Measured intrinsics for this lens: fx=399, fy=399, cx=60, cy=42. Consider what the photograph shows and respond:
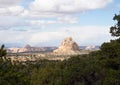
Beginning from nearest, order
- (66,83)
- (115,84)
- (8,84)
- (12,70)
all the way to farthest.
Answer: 1. (8,84)
2. (12,70)
3. (115,84)
4. (66,83)

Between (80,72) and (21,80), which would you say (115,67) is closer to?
(21,80)

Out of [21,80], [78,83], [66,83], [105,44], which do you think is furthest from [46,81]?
[21,80]

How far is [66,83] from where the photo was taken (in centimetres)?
8788

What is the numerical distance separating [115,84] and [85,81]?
40.5 m

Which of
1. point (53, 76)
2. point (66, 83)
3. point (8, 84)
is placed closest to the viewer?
point (8, 84)

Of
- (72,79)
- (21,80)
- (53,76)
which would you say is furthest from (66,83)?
(21,80)

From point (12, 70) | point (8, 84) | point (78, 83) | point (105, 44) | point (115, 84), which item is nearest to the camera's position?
point (8, 84)

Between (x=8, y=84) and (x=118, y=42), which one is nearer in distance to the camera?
(x=8, y=84)

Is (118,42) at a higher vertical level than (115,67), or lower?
higher

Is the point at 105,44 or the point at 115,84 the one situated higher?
the point at 105,44

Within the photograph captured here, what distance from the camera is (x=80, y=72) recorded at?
Answer: 83750mm

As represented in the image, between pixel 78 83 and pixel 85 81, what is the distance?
4.91 feet

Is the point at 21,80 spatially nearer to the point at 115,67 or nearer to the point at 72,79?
the point at 115,67

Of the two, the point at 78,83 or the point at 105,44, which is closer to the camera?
the point at 105,44
